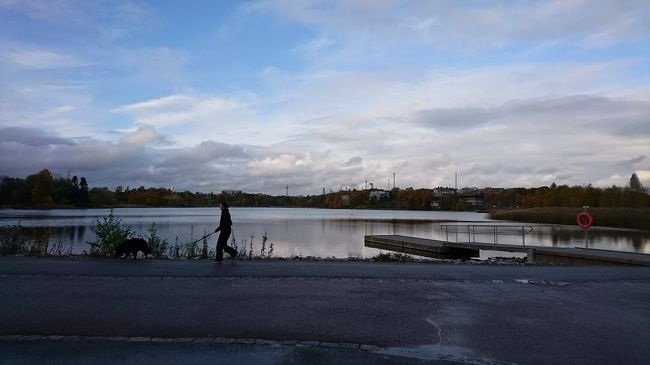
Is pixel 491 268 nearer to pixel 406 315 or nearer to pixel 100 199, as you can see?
pixel 406 315

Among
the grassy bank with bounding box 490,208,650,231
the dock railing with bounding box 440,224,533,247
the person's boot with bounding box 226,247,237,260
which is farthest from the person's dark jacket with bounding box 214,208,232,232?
the grassy bank with bounding box 490,208,650,231

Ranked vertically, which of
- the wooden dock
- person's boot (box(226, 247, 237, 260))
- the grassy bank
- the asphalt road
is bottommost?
the wooden dock

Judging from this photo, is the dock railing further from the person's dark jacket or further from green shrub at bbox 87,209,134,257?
green shrub at bbox 87,209,134,257

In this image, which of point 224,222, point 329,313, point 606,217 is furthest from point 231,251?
point 606,217

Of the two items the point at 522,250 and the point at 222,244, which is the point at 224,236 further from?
the point at 522,250

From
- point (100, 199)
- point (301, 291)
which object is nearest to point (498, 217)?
point (301, 291)

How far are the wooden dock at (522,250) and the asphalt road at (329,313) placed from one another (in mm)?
7501

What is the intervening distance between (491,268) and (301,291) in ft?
24.3

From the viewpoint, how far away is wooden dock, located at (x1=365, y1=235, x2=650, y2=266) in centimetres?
2020

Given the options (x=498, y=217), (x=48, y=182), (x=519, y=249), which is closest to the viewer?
(x=519, y=249)

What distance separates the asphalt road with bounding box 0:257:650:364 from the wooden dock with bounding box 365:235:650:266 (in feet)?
24.6

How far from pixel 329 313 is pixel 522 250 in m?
20.3

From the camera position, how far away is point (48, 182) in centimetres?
11981

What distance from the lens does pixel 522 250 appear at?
85.0ft
